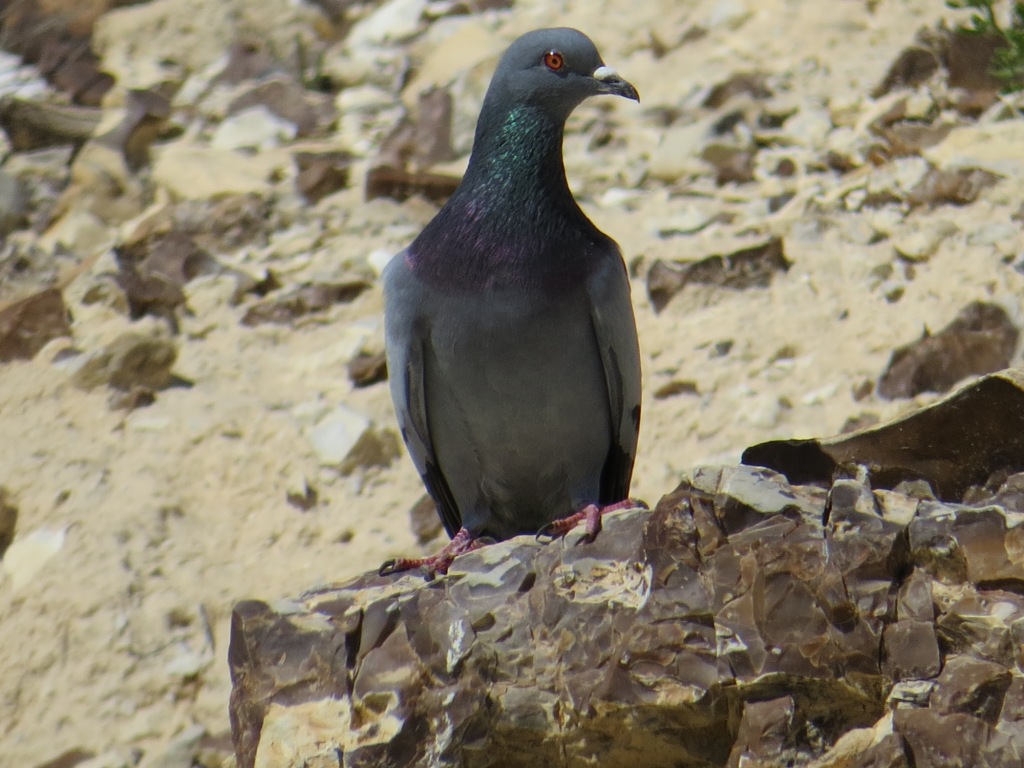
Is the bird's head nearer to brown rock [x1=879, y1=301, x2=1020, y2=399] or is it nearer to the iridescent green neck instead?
the iridescent green neck

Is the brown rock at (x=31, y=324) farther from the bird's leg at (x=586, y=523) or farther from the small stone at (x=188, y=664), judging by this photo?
the bird's leg at (x=586, y=523)

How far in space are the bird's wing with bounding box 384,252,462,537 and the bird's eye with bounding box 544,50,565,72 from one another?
0.76 m

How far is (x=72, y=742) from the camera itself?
14.7 feet

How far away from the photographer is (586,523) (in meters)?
3.27

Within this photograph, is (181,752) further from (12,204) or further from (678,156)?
(12,204)

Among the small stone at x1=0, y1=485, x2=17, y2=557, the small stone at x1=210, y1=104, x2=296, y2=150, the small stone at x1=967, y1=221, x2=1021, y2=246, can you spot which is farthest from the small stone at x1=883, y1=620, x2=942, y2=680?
the small stone at x1=210, y1=104, x2=296, y2=150

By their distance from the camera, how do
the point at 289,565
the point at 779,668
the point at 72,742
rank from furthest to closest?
the point at 289,565
the point at 72,742
the point at 779,668

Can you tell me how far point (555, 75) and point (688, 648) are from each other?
2126 millimetres

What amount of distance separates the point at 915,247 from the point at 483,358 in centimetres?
229

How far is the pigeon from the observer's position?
3.97 metres

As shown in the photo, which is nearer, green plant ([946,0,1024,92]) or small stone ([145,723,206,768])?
small stone ([145,723,206,768])

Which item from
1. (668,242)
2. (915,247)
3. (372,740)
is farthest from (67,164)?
(372,740)

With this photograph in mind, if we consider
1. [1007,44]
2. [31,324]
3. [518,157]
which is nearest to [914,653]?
[518,157]

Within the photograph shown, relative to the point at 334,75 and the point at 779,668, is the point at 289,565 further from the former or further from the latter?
the point at 334,75
